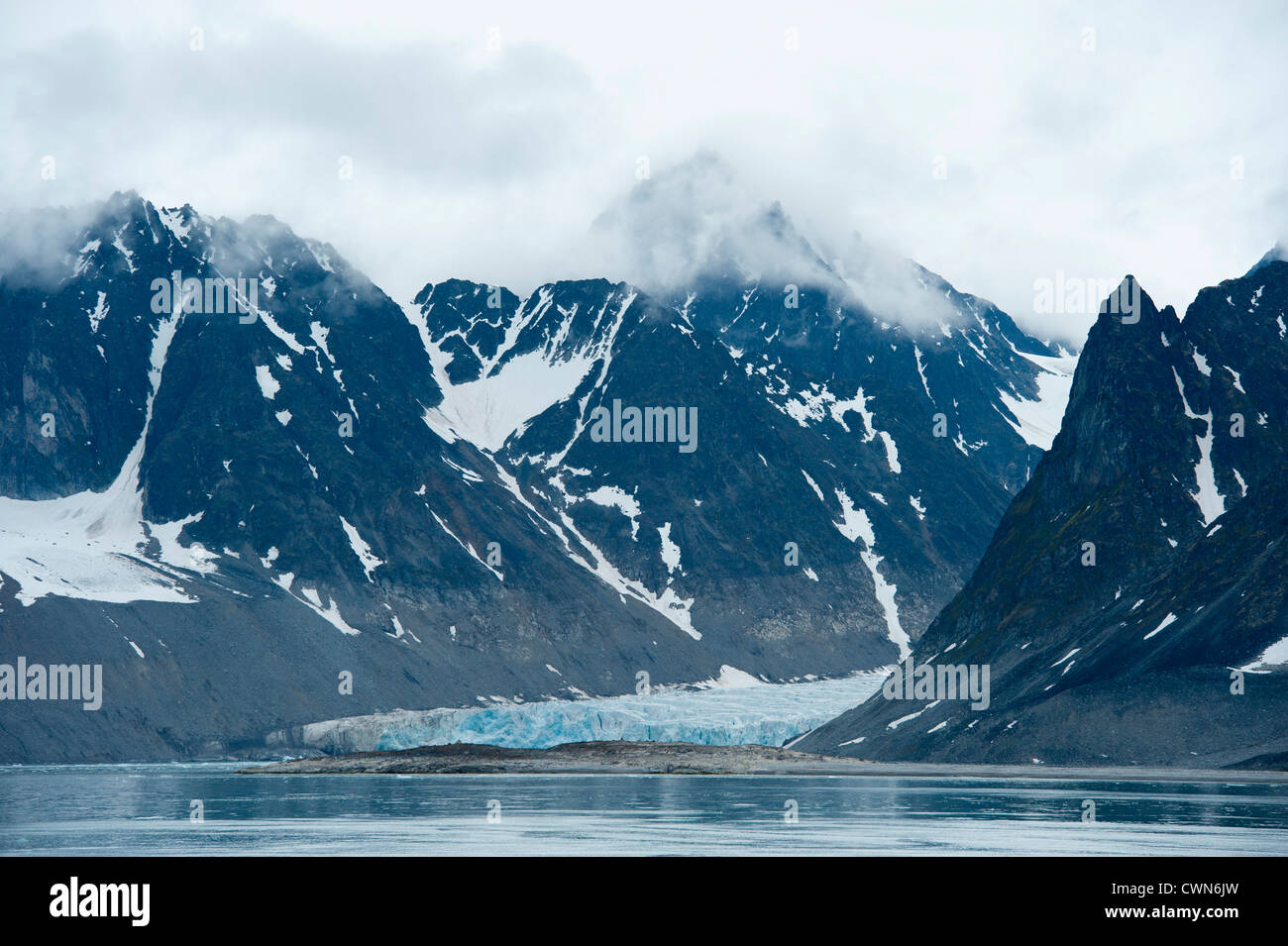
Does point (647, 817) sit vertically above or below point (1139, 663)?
below

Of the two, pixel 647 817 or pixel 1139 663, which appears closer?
pixel 647 817

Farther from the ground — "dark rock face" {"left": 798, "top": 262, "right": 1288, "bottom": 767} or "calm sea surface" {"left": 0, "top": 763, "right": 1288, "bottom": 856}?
"dark rock face" {"left": 798, "top": 262, "right": 1288, "bottom": 767}

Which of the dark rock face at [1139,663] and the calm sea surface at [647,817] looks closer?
the calm sea surface at [647,817]

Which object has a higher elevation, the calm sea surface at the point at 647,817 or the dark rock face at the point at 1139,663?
the dark rock face at the point at 1139,663

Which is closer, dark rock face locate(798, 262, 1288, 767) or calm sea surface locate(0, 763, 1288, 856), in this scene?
calm sea surface locate(0, 763, 1288, 856)

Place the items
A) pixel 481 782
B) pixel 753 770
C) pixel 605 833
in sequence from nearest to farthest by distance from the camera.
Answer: pixel 605 833 < pixel 481 782 < pixel 753 770
